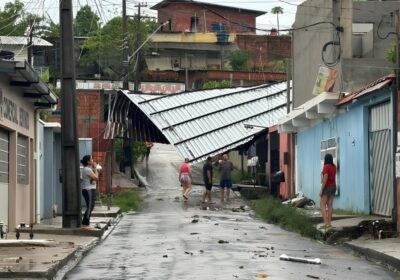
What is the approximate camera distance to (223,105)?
47.3 meters

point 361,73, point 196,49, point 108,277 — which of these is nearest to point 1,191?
point 108,277

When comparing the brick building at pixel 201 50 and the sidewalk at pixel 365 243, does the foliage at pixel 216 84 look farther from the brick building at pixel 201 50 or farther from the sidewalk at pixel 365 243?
the sidewalk at pixel 365 243

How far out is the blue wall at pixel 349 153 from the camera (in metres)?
26.1

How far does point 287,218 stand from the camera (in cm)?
2603

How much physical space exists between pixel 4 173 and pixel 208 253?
731 cm

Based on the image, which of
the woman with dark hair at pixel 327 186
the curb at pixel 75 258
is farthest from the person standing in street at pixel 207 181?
the woman with dark hair at pixel 327 186

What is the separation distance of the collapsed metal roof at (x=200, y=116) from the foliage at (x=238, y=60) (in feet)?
96.1

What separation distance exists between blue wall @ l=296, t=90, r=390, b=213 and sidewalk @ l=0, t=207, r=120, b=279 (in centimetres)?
670

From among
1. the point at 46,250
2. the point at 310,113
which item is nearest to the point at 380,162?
the point at 310,113

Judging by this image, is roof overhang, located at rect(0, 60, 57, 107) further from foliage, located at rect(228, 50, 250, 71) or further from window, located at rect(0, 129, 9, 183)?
foliage, located at rect(228, 50, 250, 71)

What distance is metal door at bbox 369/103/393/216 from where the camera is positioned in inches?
944

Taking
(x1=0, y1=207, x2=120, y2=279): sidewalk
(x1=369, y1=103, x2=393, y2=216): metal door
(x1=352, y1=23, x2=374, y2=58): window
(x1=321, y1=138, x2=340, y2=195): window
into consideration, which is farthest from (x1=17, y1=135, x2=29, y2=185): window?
(x1=352, y1=23, x2=374, y2=58): window

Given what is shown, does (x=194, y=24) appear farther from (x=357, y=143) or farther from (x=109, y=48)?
(x=357, y=143)

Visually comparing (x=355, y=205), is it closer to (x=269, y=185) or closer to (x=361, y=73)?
(x=361, y=73)
